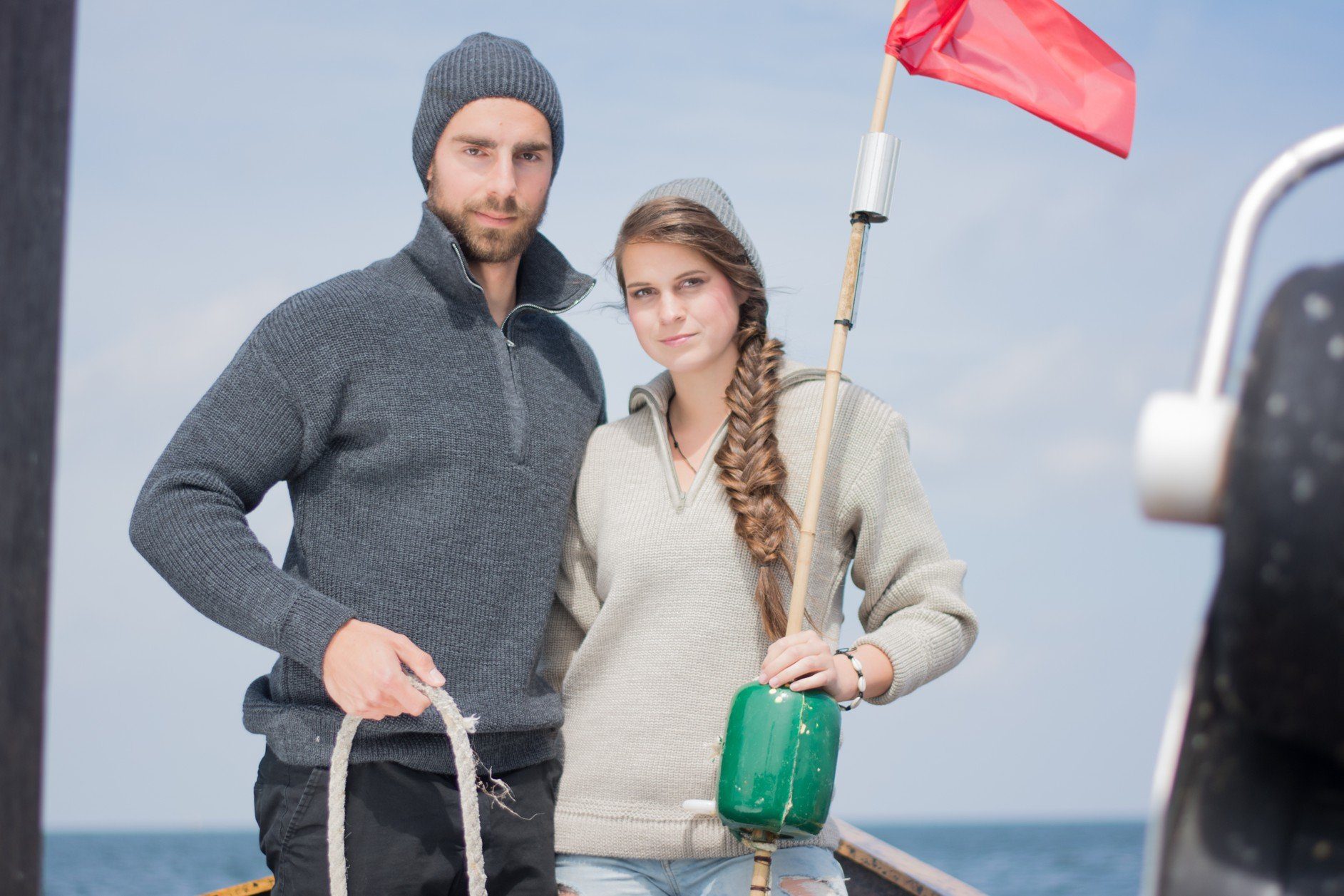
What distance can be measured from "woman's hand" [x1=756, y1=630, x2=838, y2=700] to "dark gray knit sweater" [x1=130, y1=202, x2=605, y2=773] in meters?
0.48

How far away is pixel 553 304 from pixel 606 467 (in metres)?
0.37

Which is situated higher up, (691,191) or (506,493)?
(691,191)

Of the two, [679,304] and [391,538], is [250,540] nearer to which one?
[391,538]

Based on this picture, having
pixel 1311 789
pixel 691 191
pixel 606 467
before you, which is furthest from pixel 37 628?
pixel 691 191

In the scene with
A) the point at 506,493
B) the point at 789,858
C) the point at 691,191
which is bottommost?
the point at 789,858

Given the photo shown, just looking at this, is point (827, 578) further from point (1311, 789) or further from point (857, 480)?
point (1311, 789)

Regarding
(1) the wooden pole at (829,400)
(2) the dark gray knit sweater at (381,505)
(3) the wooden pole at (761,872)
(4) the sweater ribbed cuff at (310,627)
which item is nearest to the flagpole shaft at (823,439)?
(1) the wooden pole at (829,400)

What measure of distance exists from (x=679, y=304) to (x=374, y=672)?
91 centimetres

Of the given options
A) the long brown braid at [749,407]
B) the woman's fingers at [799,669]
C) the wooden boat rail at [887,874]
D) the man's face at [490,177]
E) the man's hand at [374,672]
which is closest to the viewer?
the man's hand at [374,672]

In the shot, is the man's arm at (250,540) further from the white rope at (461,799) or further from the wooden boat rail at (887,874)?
the wooden boat rail at (887,874)

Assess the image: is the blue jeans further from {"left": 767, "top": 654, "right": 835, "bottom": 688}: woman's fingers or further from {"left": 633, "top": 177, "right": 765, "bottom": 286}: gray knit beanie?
{"left": 633, "top": 177, "right": 765, "bottom": 286}: gray knit beanie

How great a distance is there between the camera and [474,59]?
2611 millimetres

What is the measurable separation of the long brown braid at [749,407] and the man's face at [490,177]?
224 mm

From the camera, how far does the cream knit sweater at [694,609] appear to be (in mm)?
2283
